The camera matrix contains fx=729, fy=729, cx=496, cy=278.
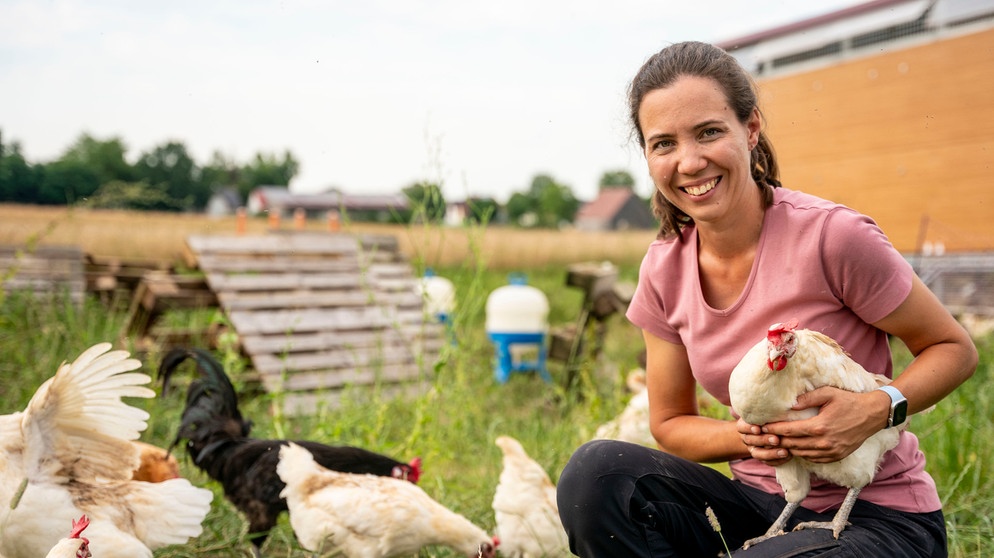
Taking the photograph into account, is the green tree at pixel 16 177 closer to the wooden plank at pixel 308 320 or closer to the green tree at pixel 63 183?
the green tree at pixel 63 183

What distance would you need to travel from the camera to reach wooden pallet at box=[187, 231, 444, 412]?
16.0ft

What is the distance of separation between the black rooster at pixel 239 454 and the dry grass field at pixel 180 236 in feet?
2.94

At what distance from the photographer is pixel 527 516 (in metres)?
2.75

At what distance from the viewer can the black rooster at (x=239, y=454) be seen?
8.93ft

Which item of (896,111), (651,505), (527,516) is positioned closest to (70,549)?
(651,505)

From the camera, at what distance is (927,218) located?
29.5ft

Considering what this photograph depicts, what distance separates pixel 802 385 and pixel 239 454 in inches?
82.9

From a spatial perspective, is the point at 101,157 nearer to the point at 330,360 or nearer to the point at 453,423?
the point at 330,360

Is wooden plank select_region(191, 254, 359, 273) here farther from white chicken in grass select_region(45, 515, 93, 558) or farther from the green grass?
white chicken in grass select_region(45, 515, 93, 558)

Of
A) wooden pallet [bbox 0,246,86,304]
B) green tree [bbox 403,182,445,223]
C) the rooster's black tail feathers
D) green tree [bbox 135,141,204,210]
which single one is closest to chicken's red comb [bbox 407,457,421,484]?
the rooster's black tail feathers

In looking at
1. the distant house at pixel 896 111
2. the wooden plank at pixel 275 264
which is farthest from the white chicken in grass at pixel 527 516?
the distant house at pixel 896 111

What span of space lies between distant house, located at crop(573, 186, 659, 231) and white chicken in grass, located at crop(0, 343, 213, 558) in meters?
15.0

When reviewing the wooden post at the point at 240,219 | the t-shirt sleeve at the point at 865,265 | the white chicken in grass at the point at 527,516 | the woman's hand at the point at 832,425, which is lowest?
the white chicken in grass at the point at 527,516

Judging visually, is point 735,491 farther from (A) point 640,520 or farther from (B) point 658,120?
(B) point 658,120
